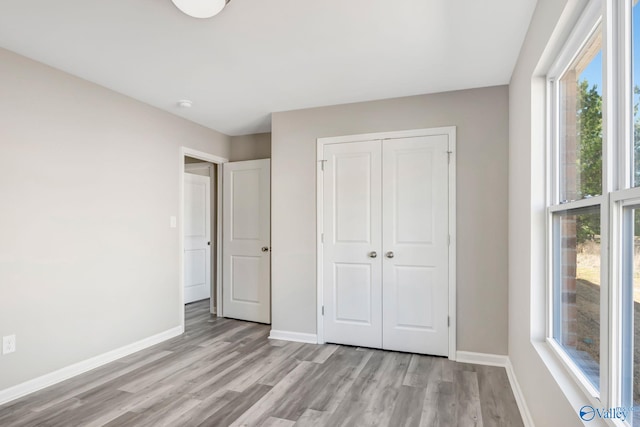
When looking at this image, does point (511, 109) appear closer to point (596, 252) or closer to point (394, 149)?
point (394, 149)

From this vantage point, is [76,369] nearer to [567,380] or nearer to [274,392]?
[274,392]

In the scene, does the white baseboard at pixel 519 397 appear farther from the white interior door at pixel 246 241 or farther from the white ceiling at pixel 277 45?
the white interior door at pixel 246 241

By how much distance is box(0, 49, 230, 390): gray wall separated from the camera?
2.50 m

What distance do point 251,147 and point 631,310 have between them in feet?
14.1

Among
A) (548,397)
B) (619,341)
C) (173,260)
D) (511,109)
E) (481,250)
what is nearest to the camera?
(619,341)

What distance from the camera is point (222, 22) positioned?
7.04ft

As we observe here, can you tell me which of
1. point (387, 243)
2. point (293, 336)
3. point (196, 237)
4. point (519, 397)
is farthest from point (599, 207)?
point (196, 237)

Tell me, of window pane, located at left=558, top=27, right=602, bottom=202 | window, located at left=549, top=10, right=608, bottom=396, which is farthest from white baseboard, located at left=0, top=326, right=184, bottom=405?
window pane, located at left=558, top=27, right=602, bottom=202

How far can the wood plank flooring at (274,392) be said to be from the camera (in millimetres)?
2240

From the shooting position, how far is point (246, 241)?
4.52 metres

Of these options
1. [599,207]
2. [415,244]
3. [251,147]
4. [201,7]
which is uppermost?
[201,7]

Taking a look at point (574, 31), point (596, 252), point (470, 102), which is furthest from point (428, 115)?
point (596, 252)

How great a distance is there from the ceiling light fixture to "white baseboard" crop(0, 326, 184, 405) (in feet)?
8.98

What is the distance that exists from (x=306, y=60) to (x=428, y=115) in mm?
1324
